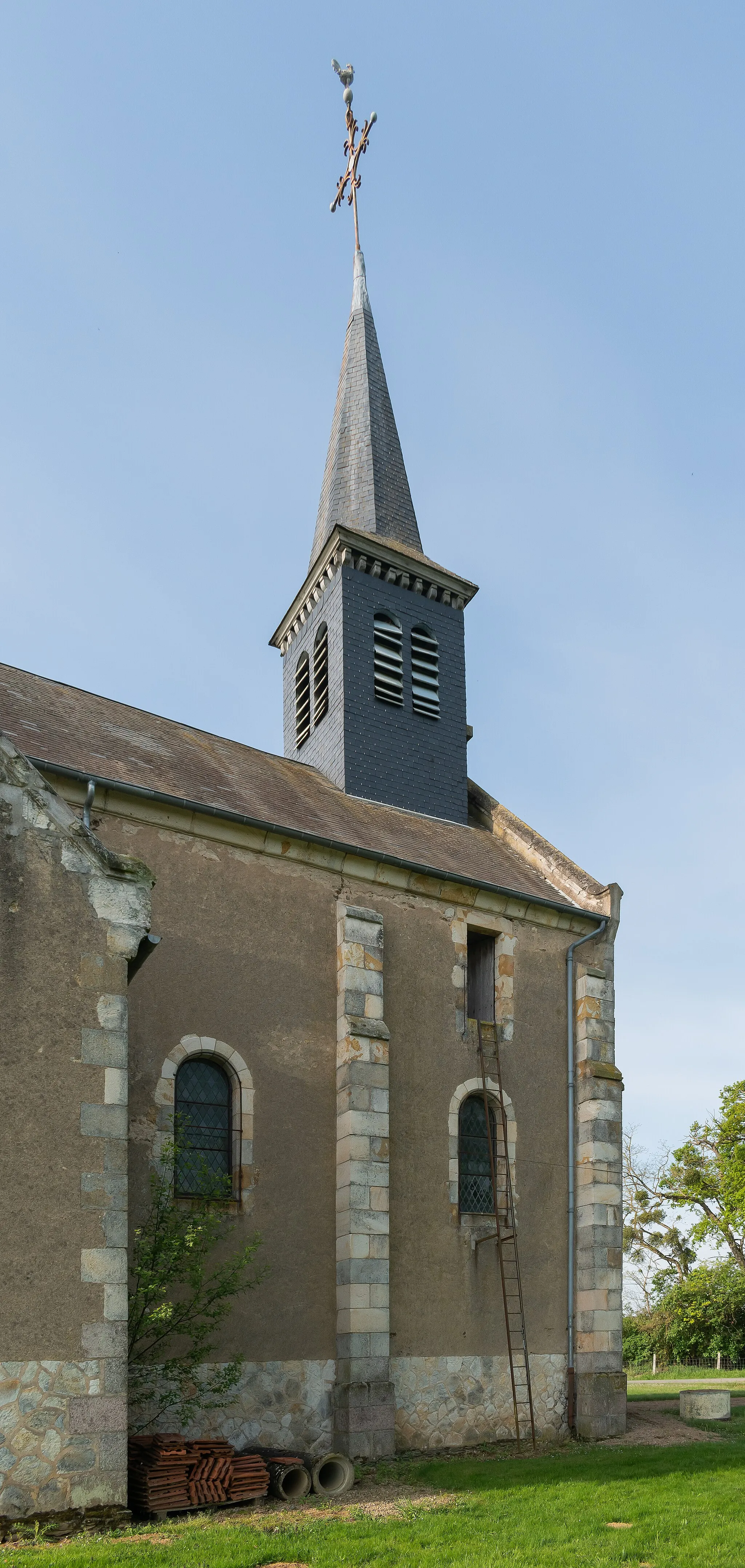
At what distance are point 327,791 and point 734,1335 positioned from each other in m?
17.9

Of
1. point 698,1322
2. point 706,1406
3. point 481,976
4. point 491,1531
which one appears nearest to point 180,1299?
point 491,1531

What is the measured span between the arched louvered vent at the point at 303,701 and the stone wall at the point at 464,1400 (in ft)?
32.0

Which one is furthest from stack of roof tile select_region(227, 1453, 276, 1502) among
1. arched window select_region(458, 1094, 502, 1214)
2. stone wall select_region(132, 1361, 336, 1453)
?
arched window select_region(458, 1094, 502, 1214)

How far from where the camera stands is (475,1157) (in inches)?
582

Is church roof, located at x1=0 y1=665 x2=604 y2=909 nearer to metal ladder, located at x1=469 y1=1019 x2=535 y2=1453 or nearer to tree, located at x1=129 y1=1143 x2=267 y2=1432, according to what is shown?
metal ladder, located at x1=469 y1=1019 x2=535 y2=1453

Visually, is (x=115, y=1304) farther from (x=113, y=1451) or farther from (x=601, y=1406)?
(x=601, y=1406)

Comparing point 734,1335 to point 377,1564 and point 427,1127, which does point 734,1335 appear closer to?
point 427,1127

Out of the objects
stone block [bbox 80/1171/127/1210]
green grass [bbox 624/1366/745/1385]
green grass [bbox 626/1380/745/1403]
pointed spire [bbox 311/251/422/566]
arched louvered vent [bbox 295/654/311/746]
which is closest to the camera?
stone block [bbox 80/1171/127/1210]

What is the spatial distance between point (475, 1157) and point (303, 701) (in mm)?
8626

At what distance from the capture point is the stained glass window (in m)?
14.5

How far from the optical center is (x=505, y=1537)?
841 cm

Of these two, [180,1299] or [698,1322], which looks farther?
[698,1322]

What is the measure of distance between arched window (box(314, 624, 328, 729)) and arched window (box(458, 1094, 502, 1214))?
6.97 metres

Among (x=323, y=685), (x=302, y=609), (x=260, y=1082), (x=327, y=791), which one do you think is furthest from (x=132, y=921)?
(x=302, y=609)
